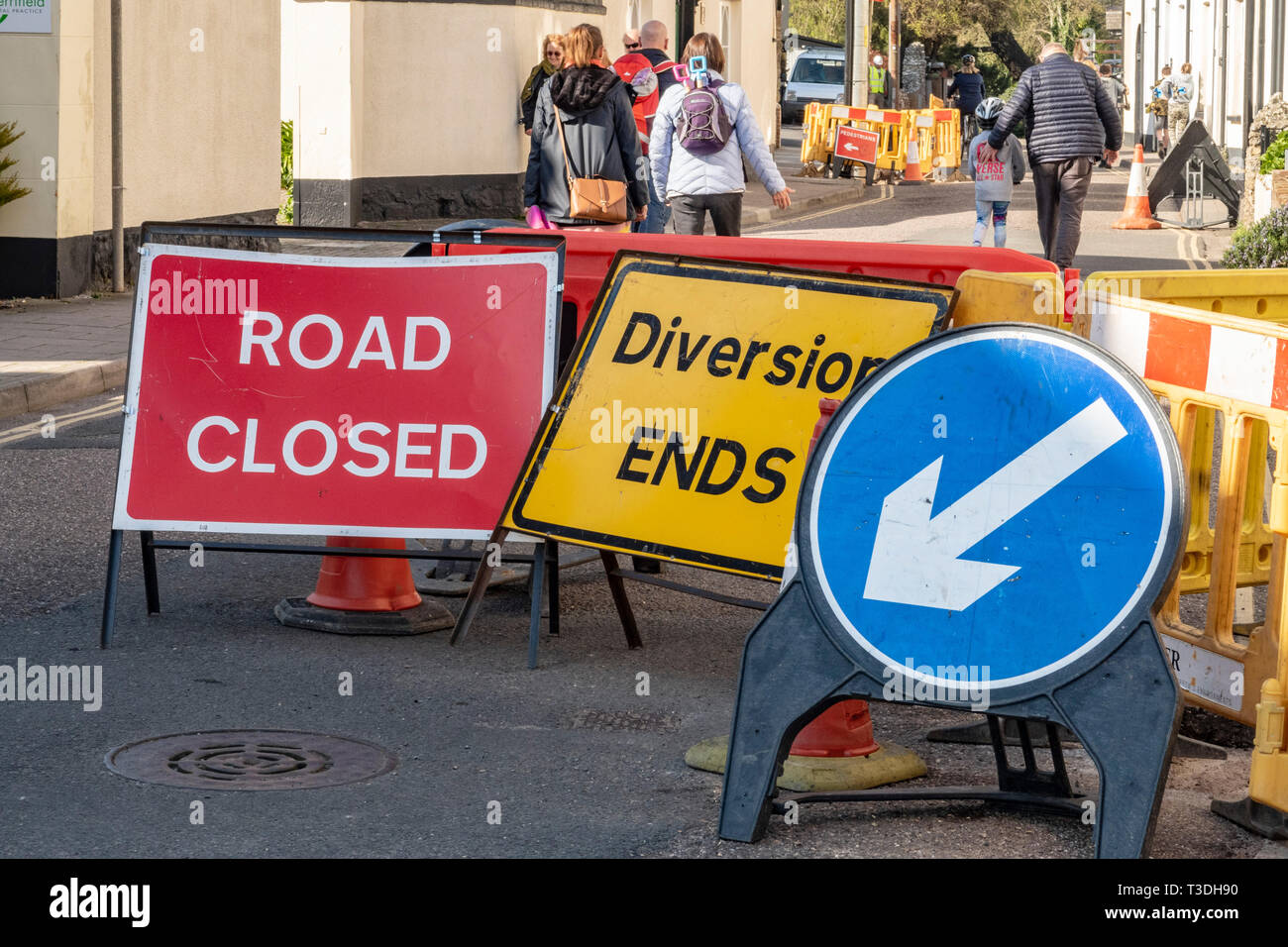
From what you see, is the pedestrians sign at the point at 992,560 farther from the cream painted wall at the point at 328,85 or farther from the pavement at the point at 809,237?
the cream painted wall at the point at 328,85

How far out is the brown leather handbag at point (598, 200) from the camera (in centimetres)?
1145

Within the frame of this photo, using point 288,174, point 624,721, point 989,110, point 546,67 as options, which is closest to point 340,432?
point 624,721

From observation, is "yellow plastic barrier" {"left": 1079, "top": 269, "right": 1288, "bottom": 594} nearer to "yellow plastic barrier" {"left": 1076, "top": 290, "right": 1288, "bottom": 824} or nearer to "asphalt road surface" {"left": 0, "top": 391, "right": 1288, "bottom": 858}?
"yellow plastic barrier" {"left": 1076, "top": 290, "right": 1288, "bottom": 824}

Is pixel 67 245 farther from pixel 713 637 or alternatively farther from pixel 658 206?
pixel 713 637

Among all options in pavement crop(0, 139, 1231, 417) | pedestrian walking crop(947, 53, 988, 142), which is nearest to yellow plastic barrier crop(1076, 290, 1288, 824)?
pavement crop(0, 139, 1231, 417)

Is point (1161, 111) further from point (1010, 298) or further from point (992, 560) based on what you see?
point (992, 560)

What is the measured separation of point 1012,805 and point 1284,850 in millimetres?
639

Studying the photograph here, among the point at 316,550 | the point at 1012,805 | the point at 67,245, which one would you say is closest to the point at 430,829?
the point at 1012,805

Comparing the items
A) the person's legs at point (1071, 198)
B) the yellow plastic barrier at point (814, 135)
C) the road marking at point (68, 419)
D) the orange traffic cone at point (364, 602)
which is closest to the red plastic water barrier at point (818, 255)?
the orange traffic cone at point (364, 602)

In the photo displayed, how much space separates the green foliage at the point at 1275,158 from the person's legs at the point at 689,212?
9.12 meters

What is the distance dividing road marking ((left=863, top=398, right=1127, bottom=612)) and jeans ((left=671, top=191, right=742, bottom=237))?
764cm

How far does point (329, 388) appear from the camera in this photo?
622 cm

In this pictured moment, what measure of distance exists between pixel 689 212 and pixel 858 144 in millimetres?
18809

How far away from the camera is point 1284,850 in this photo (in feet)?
14.2
